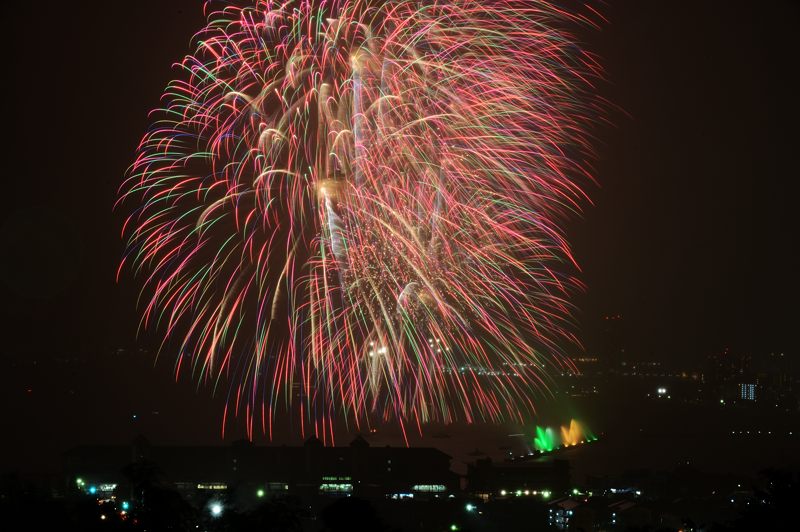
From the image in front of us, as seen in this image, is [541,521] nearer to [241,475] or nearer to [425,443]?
[241,475]

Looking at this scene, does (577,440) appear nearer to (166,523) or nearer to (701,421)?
(701,421)

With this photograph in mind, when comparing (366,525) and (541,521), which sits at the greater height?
(366,525)

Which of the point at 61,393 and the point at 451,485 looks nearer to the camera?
the point at 451,485

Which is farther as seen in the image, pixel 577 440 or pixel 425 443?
pixel 577 440

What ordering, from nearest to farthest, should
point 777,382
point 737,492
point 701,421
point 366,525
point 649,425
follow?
point 366,525
point 737,492
point 649,425
point 701,421
point 777,382

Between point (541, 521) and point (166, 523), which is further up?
point (166, 523)

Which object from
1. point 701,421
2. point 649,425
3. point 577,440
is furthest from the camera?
point 701,421

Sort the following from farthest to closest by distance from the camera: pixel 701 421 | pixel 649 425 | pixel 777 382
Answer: pixel 777 382
pixel 701 421
pixel 649 425

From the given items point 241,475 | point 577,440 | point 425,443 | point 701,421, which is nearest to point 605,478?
point 241,475

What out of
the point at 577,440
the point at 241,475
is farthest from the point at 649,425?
the point at 241,475
